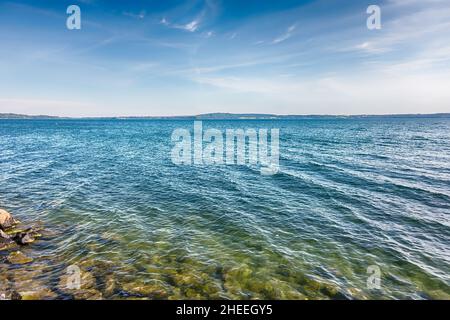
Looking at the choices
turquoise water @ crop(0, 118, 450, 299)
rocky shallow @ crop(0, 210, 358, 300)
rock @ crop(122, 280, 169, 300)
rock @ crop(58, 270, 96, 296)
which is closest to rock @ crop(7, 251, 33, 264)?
rocky shallow @ crop(0, 210, 358, 300)

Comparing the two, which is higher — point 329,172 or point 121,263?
point 329,172

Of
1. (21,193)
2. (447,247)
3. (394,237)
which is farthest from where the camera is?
(21,193)

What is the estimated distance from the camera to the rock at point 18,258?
1455 cm

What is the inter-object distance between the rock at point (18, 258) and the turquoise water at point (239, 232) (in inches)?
15.3

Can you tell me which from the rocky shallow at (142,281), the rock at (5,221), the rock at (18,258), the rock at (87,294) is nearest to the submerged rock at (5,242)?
the rocky shallow at (142,281)

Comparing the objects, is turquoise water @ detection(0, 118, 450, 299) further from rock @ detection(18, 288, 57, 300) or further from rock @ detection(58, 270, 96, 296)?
rock @ detection(18, 288, 57, 300)

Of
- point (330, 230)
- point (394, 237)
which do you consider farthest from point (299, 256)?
point (394, 237)

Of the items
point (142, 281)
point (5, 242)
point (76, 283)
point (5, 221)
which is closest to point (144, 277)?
point (142, 281)

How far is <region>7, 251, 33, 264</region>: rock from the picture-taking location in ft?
47.8
